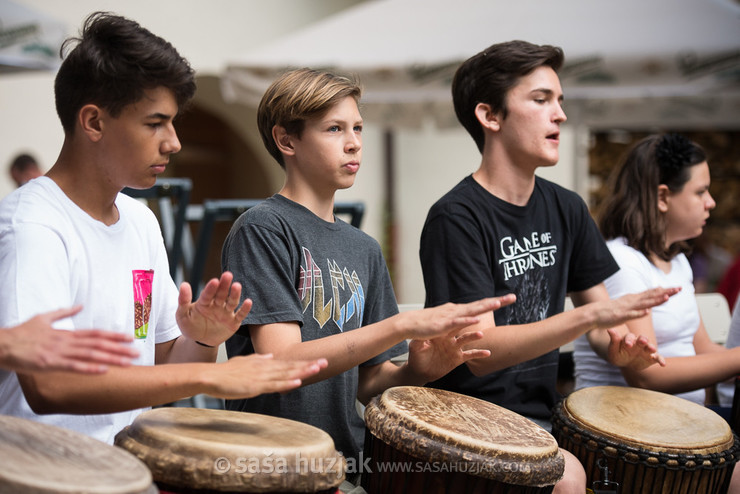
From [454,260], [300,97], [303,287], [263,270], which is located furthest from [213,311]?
[454,260]

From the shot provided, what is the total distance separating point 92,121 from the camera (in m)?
1.74

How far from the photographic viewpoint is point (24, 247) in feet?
5.24

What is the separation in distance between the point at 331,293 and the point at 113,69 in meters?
0.78

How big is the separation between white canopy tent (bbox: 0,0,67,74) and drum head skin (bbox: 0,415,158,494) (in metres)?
3.18

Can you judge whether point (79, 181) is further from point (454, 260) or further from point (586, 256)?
point (586, 256)

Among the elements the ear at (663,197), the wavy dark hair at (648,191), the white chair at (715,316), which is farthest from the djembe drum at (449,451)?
the white chair at (715,316)

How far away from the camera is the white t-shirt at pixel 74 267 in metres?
1.58

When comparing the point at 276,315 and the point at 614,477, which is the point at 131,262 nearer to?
the point at 276,315

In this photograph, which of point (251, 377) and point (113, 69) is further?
point (113, 69)

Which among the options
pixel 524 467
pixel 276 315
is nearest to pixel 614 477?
pixel 524 467

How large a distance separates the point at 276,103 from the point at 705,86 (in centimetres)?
→ 299

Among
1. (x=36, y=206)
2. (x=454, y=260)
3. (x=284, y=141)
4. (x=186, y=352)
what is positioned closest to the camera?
(x=36, y=206)

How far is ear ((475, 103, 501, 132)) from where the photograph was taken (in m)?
2.57

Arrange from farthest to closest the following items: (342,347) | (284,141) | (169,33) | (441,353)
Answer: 1. (169,33)
2. (284,141)
3. (441,353)
4. (342,347)
